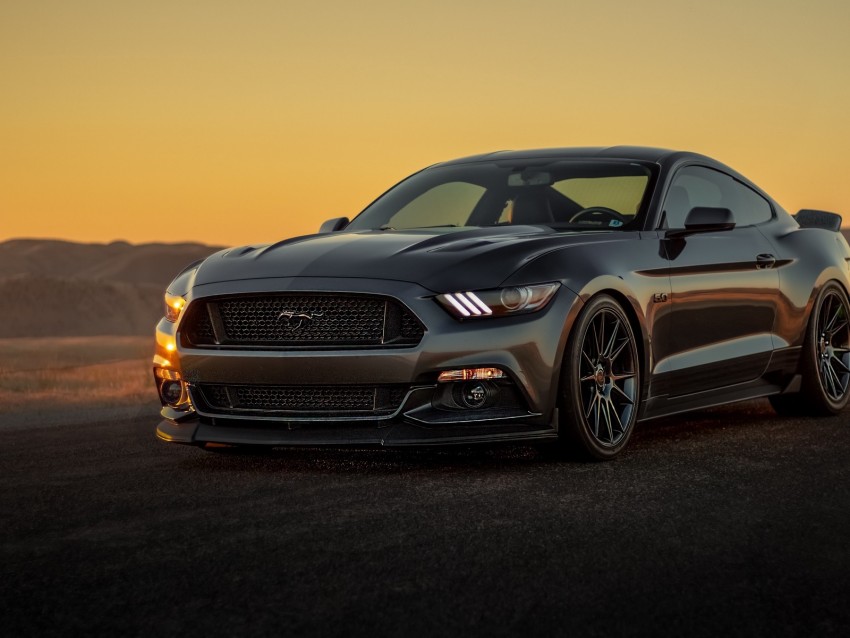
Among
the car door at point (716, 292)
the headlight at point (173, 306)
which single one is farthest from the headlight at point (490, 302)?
the headlight at point (173, 306)

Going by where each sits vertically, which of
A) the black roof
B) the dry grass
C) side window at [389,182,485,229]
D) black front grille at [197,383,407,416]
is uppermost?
the black roof

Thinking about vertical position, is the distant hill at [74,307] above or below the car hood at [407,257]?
below

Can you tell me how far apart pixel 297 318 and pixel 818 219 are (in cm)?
450

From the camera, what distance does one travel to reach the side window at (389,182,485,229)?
7855mm

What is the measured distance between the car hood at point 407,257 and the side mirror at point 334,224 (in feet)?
3.30

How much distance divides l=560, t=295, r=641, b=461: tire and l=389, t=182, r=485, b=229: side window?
1.52 meters

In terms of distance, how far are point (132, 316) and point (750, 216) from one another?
356 ft

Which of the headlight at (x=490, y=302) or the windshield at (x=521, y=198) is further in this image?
the windshield at (x=521, y=198)

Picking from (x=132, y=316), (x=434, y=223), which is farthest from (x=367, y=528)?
(x=132, y=316)

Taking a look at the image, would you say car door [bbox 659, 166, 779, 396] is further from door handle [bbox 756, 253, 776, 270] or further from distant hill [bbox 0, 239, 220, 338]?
distant hill [bbox 0, 239, 220, 338]

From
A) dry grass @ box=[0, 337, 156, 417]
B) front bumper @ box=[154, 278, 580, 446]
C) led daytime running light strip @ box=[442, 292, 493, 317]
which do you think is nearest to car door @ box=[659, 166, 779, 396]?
front bumper @ box=[154, 278, 580, 446]

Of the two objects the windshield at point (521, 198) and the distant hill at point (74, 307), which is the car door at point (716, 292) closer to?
the windshield at point (521, 198)

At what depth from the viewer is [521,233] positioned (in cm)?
681

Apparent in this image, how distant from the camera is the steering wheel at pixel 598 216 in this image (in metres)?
7.34
